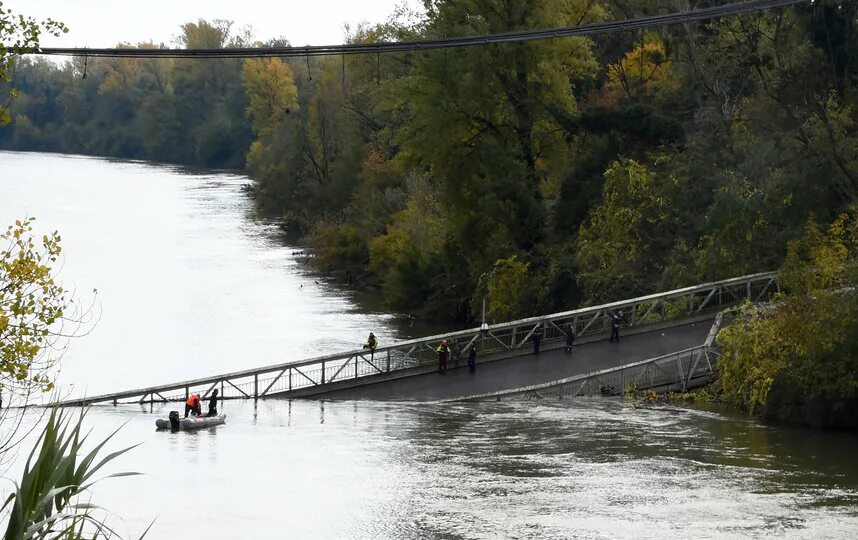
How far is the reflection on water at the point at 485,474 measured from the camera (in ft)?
86.8

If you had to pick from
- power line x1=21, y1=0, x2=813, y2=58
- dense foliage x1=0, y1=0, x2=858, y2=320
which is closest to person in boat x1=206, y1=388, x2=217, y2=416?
power line x1=21, y1=0, x2=813, y2=58

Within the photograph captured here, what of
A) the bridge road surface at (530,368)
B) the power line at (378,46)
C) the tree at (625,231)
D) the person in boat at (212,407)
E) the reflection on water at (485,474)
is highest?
the power line at (378,46)

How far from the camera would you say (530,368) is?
136 ft

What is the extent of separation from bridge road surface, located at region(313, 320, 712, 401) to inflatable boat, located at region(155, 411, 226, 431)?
14.7 feet

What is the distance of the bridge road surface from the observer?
40.0 m

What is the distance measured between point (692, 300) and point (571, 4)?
28325 mm

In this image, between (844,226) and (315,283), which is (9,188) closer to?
(315,283)

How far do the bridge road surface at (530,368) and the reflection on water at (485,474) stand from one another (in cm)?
162

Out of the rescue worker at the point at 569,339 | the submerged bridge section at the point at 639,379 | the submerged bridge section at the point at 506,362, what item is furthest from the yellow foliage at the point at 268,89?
the submerged bridge section at the point at 639,379

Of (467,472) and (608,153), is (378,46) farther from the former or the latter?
(608,153)

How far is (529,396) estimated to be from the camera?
1551 inches

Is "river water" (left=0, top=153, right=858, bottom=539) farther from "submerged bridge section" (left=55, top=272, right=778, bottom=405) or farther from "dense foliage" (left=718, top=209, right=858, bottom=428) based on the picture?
"submerged bridge section" (left=55, top=272, right=778, bottom=405)

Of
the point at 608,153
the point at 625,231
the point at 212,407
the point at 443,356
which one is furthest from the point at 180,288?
the point at 212,407

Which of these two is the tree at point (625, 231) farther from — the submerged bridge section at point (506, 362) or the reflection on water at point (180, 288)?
the reflection on water at point (180, 288)
